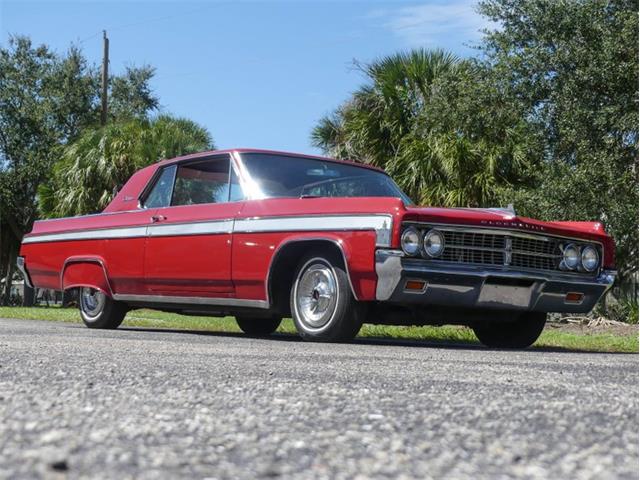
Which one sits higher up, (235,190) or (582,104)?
(582,104)

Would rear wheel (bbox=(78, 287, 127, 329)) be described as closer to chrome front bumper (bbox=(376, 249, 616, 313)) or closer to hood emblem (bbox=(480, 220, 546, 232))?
chrome front bumper (bbox=(376, 249, 616, 313))

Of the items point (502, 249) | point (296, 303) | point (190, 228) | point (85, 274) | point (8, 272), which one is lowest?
point (8, 272)

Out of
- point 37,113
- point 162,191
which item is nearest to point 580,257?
point 162,191

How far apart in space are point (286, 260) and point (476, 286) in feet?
4.73

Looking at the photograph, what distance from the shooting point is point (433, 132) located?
1958cm

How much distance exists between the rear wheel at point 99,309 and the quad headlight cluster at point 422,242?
140 inches

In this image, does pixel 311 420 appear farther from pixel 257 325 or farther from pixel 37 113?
pixel 37 113

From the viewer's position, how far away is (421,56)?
2095cm

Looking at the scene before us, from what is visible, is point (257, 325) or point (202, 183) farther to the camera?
point (257, 325)

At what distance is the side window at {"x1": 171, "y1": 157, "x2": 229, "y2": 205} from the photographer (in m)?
8.06

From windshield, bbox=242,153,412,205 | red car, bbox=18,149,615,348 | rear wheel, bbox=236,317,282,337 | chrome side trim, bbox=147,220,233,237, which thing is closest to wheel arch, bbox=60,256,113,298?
red car, bbox=18,149,615,348

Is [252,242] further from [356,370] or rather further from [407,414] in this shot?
[407,414]

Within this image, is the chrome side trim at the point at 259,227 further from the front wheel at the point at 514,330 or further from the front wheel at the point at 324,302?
the front wheel at the point at 514,330

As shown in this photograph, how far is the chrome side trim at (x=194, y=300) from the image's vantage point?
744 centimetres
